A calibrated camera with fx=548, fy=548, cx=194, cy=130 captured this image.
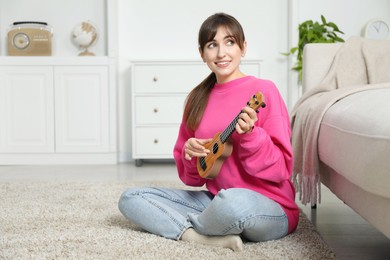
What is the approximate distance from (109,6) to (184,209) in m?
2.62

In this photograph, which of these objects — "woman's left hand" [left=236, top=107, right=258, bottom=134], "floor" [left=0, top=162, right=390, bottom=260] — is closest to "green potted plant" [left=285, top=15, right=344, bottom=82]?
"floor" [left=0, top=162, right=390, bottom=260]

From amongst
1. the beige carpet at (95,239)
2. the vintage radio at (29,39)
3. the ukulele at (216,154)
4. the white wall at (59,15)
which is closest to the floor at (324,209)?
the beige carpet at (95,239)

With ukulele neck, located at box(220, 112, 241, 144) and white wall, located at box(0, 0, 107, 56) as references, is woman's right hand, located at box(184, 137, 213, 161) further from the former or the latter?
white wall, located at box(0, 0, 107, 56)

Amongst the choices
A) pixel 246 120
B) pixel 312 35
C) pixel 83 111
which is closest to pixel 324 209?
pixel 246 120

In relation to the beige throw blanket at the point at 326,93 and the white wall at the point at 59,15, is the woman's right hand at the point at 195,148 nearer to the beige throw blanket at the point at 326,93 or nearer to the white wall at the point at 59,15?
the beige throw blanket at the point at 326,93

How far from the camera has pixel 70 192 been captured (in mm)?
2439

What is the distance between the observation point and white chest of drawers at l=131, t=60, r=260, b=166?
12.1 ft

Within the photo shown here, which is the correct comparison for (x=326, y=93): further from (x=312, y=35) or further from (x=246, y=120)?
(x=312, y=35)

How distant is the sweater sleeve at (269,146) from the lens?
139cm

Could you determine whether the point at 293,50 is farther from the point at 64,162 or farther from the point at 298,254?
the point at 298,254

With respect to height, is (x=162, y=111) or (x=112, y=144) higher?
(x=162, y=111)

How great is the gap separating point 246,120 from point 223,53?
0.30 m

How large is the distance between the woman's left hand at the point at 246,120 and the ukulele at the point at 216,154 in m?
0.03

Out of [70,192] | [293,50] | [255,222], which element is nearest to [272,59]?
[293,50]
